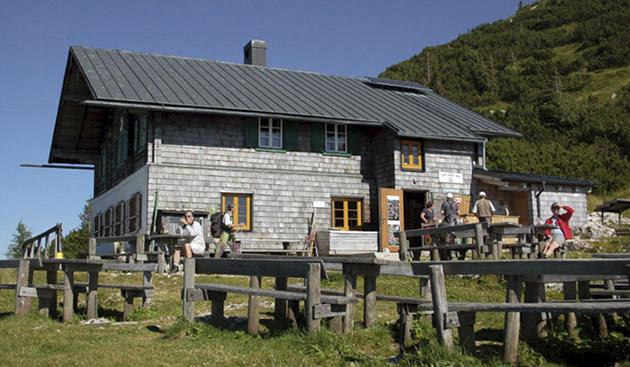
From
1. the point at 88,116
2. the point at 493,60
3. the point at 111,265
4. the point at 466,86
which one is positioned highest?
the point at 493,60

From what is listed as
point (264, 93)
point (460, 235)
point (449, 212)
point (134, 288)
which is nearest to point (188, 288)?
point (134, 288)

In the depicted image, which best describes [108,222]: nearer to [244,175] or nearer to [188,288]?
[244,175]

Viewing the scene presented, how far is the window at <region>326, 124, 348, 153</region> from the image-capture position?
2475cm

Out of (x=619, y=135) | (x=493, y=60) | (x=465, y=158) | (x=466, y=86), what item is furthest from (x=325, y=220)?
(x=493, y=60)

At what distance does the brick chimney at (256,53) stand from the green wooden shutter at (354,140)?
21.8 feet

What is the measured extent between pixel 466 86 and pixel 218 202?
4984 cm

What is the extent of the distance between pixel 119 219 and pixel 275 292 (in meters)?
18.2

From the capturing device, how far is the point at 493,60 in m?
76.8

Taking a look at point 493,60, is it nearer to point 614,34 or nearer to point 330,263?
point 614,34

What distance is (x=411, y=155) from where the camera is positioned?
81.0ft

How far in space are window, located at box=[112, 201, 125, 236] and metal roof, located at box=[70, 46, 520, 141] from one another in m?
4.70

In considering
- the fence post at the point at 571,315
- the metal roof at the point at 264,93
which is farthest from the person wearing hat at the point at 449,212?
the fence post at the point at 571,315

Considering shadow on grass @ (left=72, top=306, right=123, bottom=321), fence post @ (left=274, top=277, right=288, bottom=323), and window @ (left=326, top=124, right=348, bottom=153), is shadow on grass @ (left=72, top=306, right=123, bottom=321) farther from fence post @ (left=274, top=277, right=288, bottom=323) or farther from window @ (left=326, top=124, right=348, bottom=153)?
window @ (left=326, top=124, right=348, bottom=153)

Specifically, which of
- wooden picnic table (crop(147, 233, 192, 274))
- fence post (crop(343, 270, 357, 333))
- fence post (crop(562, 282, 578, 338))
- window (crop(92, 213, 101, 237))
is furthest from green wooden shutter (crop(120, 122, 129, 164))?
fence post (crop(562, 282, 578, 338))
